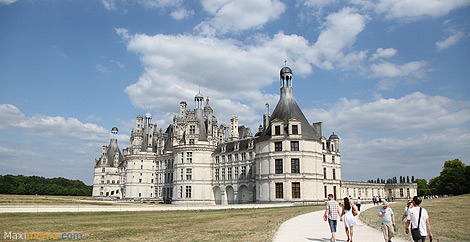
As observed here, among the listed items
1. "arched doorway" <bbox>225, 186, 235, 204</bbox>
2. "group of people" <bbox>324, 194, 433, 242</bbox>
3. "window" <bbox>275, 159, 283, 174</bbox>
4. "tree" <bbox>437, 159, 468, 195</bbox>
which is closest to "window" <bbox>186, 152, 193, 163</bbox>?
"arched doorway" <bbox>225, 186, 235, 204</bbox>

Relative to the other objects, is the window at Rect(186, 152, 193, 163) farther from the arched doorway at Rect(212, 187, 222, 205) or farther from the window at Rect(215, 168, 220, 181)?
the arched doorway at Rect(212, 187, 222, 205)

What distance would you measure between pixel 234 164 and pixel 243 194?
5.66 m

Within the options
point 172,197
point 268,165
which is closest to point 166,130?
point 172,197

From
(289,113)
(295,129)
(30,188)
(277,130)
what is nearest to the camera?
(295,129)

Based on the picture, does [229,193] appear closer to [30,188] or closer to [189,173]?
[189,173]

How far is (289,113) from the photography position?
51.2 meters

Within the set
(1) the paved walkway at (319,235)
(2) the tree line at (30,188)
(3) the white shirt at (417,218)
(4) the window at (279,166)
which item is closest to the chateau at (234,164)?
(4) the window at (279,166)

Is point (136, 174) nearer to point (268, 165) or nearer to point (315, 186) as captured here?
point (268, 165)

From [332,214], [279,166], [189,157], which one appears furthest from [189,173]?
[332,214]

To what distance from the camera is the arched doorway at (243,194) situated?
59.0 meters

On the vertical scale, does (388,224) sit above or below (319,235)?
above

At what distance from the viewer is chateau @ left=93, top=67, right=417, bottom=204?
48553 mm

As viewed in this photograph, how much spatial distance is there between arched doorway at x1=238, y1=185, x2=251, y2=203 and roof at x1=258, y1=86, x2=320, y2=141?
11.9 metres

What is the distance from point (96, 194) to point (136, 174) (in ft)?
89.7
